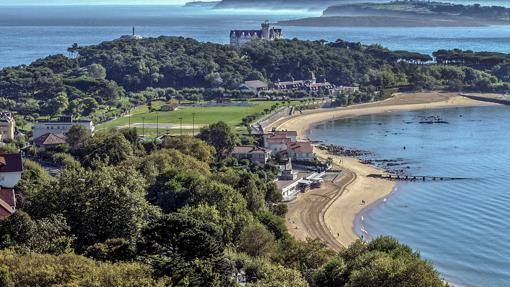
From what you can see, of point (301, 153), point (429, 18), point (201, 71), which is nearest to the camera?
point (301, 153)

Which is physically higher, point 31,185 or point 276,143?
point 31,185

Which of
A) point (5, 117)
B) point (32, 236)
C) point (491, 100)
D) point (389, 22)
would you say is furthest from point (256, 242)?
point (389, 22)

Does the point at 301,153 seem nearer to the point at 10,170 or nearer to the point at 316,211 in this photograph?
the point at 316,211

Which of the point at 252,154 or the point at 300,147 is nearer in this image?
the point at 252,154

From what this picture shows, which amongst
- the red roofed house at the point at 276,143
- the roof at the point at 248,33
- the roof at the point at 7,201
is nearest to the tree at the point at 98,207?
the roof at the point at 7,201

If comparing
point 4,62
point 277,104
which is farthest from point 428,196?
point 4,62

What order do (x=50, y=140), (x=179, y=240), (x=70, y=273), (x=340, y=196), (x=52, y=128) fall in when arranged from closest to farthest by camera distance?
(x=70, y=273)
(x=179, y=240)
(x=340, y=196)
(x=50, y=140)
(x=52, y=128)

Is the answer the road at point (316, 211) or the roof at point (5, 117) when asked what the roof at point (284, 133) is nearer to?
the road at point (316, 211)

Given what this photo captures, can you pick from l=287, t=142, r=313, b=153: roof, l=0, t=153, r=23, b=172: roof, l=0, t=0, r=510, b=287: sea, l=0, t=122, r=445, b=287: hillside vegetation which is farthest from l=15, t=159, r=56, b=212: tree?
l=287, t=142, r=313, b=153: roof

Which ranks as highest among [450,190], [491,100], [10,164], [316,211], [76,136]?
[10,164]
